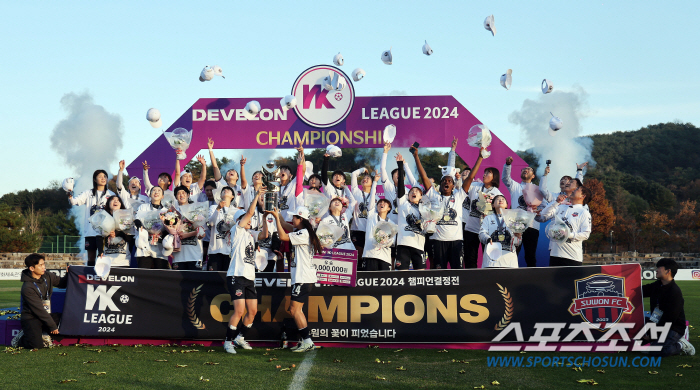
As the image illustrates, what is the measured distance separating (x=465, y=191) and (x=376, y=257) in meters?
1.86

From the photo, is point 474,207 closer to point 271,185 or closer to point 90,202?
A: point 271,185

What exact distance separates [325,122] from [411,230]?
17.4 ft

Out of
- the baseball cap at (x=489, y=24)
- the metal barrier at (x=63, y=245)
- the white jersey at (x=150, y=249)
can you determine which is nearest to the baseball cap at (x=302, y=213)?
the white jersey at (x=150, y=249)

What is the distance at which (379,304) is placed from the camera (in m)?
7.36

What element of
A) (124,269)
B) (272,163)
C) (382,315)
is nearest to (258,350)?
(382,315)

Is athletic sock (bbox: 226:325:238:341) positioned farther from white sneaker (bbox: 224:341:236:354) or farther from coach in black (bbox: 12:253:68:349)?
coach in black (bbox: 12:253:68:349)

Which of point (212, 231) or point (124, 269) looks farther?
point (212, 231)

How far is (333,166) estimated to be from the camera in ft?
146

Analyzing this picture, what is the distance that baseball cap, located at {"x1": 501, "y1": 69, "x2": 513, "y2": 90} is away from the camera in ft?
36.2

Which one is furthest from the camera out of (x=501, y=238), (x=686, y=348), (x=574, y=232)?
(x=501, y=238)

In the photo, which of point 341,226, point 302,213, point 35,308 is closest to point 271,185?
point 302,213

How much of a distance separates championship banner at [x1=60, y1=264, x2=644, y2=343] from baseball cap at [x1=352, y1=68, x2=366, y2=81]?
6.28 metres

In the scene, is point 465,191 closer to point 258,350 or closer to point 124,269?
point 258,350

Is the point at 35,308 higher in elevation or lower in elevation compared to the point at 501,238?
lower
